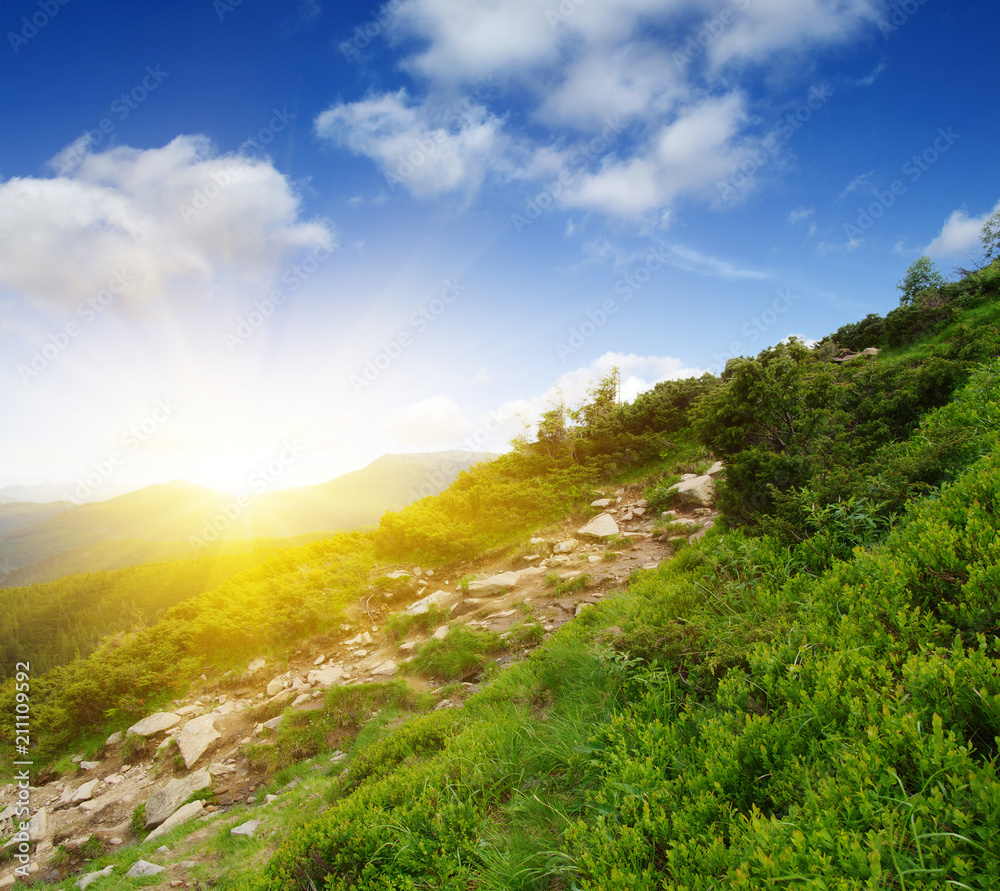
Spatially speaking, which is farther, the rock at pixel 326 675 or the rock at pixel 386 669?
the rock at pixel 326 675

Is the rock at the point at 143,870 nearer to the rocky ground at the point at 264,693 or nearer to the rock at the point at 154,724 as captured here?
the rocky ground at the point at 264,693

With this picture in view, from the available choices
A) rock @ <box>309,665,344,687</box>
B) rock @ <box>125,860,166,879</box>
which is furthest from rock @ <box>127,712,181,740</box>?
rock @ <box>125,860,166,879</box>

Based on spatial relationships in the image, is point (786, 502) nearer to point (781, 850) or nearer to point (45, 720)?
point (781, 850)

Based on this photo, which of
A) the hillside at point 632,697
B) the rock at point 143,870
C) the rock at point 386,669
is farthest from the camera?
the rock at point 386,669

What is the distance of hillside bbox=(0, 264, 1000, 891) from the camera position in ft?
6.73

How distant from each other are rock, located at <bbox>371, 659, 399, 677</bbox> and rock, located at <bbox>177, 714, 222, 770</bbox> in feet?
10.6

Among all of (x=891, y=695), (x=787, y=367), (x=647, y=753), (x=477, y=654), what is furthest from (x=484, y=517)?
(x=891, y=695)

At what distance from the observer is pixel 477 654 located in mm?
7875

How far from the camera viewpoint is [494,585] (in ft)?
34.8

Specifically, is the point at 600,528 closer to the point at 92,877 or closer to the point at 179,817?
the point at 179,817

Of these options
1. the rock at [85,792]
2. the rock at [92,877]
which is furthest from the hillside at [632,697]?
the rock at [92,877]

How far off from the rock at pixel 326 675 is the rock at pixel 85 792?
13.7ft

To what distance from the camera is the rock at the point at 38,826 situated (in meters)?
7.17

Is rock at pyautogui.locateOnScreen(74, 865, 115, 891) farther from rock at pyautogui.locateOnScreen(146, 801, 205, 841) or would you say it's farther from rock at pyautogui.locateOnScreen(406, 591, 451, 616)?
rock at pyautogui.locateOnScreen(406, 591, 451, 616)
